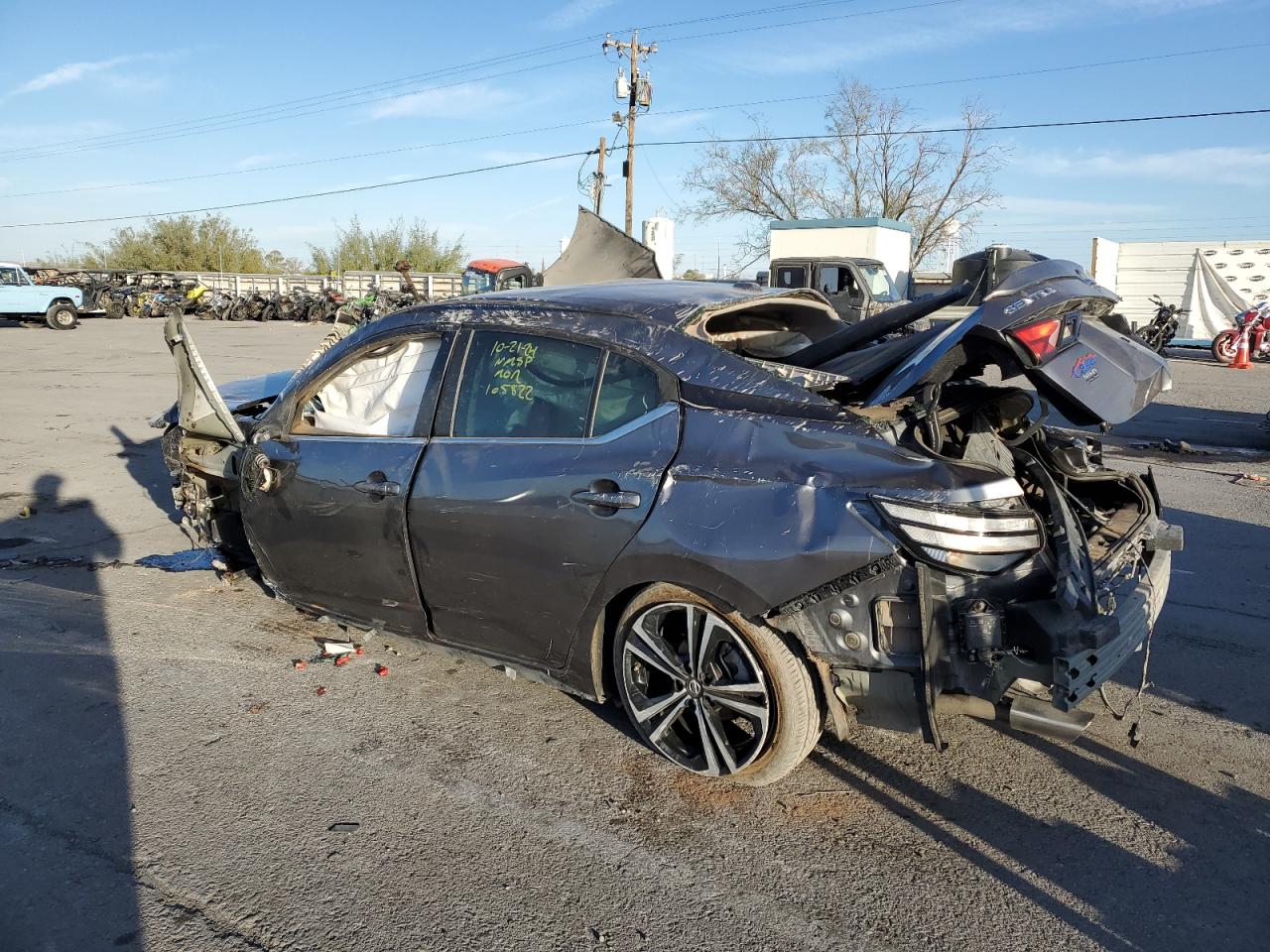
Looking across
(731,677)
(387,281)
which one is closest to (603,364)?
(731,677)

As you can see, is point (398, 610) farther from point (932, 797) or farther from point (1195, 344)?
point (1195, 344)

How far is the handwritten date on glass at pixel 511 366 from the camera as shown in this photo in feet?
12.1

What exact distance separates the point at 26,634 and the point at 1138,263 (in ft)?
92.5

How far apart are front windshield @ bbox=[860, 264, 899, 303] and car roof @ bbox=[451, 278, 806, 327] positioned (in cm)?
1407

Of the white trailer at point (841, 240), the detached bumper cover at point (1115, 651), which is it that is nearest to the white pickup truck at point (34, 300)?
the white trailer at point (841, 240)

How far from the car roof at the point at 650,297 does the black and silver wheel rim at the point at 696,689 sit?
1.11m

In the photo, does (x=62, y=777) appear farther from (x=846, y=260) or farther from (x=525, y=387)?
(x=846, y=260)

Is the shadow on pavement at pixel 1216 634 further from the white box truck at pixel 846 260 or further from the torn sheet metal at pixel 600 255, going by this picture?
the white box truck at pixel 846 260

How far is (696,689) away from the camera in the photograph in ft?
10.8

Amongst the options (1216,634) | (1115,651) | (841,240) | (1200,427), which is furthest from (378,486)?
(841,240)

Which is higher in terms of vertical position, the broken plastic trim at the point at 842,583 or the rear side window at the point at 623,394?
the rear side window at the point at 623,394

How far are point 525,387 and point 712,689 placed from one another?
1.37 metres

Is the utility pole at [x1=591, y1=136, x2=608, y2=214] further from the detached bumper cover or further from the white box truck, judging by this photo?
the detached bumper cover

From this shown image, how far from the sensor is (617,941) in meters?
2.60
